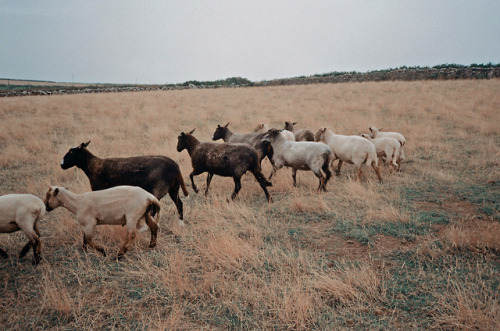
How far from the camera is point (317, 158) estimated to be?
767cm

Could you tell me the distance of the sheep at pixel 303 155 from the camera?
7680 millimetres

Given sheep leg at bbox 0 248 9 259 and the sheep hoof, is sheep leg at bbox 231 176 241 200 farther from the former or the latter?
sheep leg at bbox 0 248 9 259

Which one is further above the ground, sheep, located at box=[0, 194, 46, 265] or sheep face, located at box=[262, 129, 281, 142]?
sheep face, located at box=[262, 129, 281, 142]

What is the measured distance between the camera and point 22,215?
4355 mm

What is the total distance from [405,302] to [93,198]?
453cm

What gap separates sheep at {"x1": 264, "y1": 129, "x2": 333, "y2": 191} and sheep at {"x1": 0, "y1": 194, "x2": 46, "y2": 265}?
5507 mm

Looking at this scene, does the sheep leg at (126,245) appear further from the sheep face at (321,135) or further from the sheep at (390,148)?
the sheep at (390,148)

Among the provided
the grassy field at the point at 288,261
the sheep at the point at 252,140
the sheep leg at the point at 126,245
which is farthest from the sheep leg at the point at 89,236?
the sheep at the point at 252,140

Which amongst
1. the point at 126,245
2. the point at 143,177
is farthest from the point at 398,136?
the point at 126,245

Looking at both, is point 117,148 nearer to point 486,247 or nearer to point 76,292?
point 76,292

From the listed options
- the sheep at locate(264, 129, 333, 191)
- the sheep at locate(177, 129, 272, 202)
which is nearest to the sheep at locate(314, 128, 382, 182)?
the sheep at locate(264, 129, 333, 191)

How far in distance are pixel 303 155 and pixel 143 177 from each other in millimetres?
4108

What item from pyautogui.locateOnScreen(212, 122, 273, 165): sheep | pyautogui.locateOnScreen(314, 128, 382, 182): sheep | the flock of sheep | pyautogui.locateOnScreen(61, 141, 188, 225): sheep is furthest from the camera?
pyautogui.locateOnScreen(212, 122, 273, 165): sheep

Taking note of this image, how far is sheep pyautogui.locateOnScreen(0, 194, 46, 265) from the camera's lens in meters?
4.32
